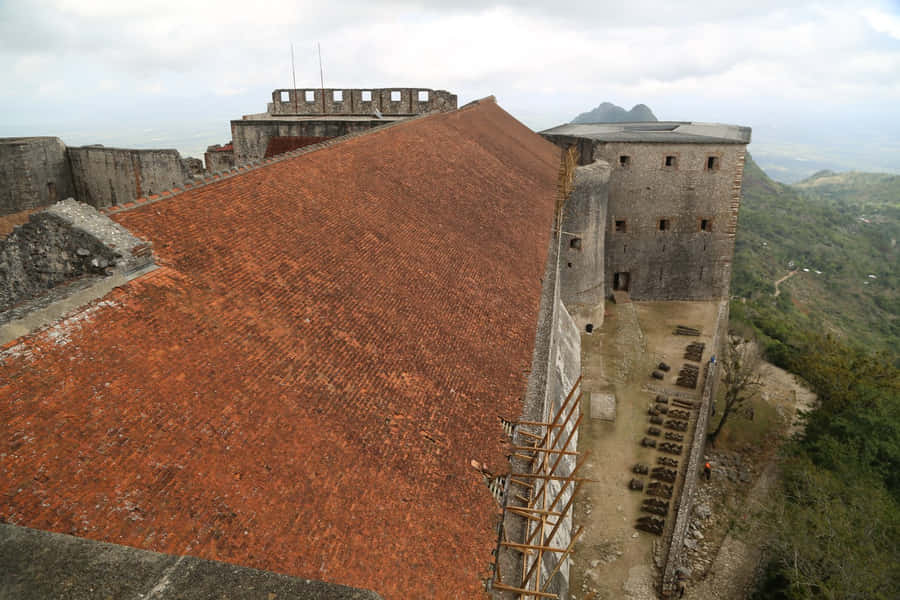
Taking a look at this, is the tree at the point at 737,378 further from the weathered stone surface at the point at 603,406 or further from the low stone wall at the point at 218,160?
the low stone wall at the point at 218,160

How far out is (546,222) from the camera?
17109 millimetres

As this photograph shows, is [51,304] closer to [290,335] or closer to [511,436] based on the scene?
[290,335]

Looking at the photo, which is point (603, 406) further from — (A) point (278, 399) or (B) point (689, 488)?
(A) point (278, 399)

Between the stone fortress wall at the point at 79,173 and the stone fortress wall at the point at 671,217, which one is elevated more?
the stone fortress wall at the point at 79,173

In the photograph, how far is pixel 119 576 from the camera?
109 inches

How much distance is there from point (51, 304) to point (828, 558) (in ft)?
58.3

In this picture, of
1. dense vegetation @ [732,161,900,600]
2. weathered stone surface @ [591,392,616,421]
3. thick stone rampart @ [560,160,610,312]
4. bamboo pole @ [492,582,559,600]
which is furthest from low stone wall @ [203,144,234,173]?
dense vegetation @ [732,161,900,600]

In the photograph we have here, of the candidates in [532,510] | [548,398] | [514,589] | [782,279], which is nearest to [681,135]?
[548,398]

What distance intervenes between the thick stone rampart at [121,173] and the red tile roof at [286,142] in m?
4.07

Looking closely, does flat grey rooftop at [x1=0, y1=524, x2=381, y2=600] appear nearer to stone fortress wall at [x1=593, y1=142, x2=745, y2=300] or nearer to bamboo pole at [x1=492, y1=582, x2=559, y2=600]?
bamboo pole at [x1=492, y1=582, x2=559, y2=600]

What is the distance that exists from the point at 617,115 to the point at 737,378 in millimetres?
127867

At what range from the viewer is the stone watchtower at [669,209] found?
89.0ft

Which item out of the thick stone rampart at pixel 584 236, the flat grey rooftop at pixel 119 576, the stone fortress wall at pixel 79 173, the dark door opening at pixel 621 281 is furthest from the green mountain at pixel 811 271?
the flat grey rooftop at pixel 119 576

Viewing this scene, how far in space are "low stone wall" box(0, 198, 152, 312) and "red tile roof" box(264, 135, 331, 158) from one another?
1271cm
